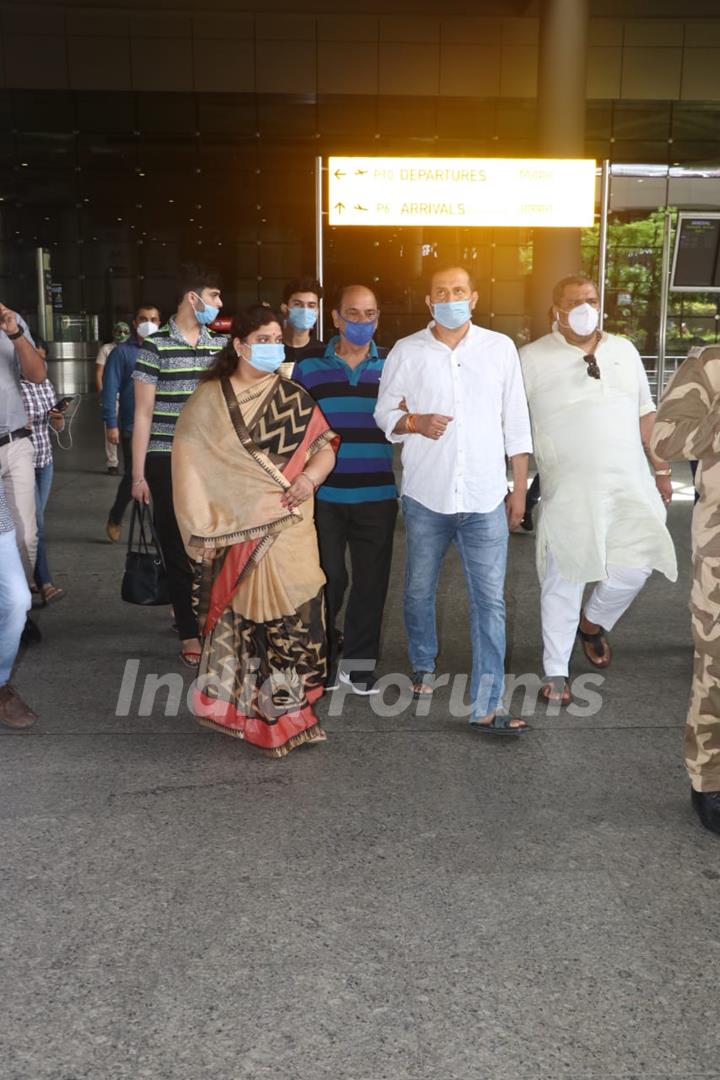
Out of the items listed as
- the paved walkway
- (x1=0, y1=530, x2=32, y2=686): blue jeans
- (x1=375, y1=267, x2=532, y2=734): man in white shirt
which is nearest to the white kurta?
(x1=375, y1=267, x2=532, y2=734): man in white shirt

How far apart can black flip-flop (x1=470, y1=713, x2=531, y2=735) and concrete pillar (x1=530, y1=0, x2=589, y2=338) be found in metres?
13.7

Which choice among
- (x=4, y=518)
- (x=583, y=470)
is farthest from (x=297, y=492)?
(x=583, y=470)

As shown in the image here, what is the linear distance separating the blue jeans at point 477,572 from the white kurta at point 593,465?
0.40m

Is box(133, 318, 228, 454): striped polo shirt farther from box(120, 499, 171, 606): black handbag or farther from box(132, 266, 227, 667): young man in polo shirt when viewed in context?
box(120, 499, 171, 606): black handbag

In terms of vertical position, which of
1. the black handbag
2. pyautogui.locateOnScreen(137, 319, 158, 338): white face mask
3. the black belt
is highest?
pyautogui.locateOnScreen(137, 319, 158, 338): white face mask

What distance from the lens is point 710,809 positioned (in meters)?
4.14

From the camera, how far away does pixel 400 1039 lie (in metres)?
2.87

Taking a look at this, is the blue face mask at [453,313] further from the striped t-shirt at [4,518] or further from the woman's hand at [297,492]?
the striped t-shirt at [4,518]

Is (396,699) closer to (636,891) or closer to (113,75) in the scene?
(636,891)

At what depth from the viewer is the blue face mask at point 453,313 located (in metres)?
5.18

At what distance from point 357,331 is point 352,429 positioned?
18.4 inches

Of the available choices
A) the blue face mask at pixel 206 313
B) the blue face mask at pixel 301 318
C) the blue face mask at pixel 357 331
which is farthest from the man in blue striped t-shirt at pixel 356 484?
the blue face mask at pixel 301 318

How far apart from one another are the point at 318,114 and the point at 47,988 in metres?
24.5

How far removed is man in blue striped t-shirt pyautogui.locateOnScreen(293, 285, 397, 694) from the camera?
5.72 metres
